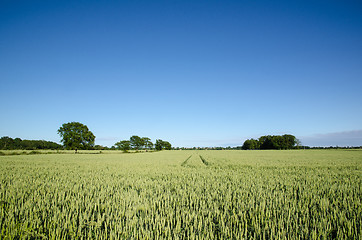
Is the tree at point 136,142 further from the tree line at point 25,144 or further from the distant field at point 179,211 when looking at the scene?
the distant field at point 179,211

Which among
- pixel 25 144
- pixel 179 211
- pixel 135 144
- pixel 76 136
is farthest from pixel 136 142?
pixel 179 211

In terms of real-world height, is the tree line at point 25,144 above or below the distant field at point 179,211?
below

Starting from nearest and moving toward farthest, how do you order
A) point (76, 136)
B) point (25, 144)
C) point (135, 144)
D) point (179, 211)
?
point (179, 211)
point (76, 136)
point (25, 144)
point (135, 144)

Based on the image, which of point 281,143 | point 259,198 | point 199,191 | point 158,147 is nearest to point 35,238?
point 199,191

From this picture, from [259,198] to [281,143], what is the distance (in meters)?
153

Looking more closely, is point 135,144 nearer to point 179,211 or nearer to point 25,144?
point 25,144

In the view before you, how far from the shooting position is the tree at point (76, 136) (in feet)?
169

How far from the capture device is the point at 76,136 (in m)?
52.6

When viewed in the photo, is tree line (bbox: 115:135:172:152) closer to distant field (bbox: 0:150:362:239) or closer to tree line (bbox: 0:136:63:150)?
tree line (bbox: 0:136:63:150)

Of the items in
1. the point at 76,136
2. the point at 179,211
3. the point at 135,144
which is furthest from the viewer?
the point at 135,144

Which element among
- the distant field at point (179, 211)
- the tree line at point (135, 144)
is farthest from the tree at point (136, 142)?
the distant field at point (179, 211)

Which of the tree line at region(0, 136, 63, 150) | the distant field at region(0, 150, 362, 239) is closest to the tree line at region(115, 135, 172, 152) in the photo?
the tree line at region(0, 136, 63, 150)

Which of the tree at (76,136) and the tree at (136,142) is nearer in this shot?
the tree at (76,136)

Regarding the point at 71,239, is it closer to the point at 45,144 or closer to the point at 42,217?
the point at 42,217
